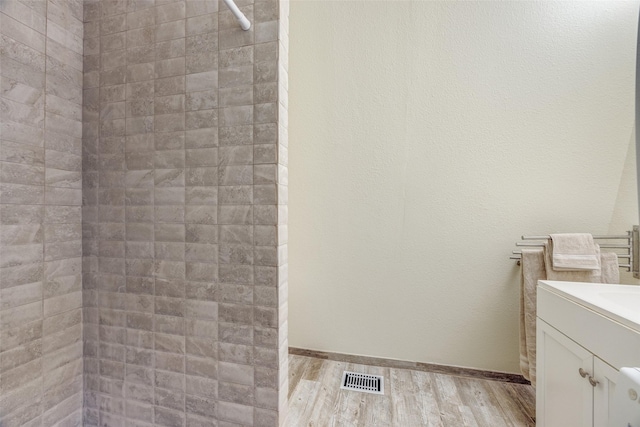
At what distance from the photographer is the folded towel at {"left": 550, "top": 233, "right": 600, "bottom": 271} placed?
140 centimetres

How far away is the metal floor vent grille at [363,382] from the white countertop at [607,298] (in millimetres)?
1095

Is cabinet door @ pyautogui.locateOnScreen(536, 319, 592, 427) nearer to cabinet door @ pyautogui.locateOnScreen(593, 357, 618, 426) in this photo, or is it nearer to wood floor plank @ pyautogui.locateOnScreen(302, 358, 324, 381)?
cabinet door @ pyautogui.locateOnScreen(593, 357, 618, 426)

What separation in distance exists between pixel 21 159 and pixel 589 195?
2.84 metres

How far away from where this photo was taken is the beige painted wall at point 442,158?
1594 millimetres

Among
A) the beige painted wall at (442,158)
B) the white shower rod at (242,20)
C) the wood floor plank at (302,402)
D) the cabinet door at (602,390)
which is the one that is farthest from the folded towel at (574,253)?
the white shower rod at (242,20)

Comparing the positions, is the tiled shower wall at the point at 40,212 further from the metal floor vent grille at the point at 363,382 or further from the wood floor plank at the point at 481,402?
the wood floor plank at the point at 481,402

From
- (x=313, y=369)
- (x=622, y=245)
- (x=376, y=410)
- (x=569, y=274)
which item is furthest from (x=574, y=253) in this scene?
(x=313, y=369)

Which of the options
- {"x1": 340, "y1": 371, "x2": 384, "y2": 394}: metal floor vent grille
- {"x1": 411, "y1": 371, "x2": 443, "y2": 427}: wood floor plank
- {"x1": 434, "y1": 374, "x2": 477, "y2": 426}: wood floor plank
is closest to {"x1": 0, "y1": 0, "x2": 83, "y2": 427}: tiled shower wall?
{"x1": 340, "y1": 371, "x2": 384, "y2": 394}: metal floor vent grille

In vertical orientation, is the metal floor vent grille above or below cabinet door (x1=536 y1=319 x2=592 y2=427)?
below

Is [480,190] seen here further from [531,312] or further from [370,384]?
[370,384]

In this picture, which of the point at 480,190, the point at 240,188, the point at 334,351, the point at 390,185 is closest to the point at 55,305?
the point at 240,188

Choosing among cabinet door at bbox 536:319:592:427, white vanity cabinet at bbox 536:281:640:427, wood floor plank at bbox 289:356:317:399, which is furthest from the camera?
wood floor plank at bbox 289:356:317:399

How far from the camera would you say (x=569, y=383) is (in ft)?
3.21

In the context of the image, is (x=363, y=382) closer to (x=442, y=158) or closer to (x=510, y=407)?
(x=510, y=407)
